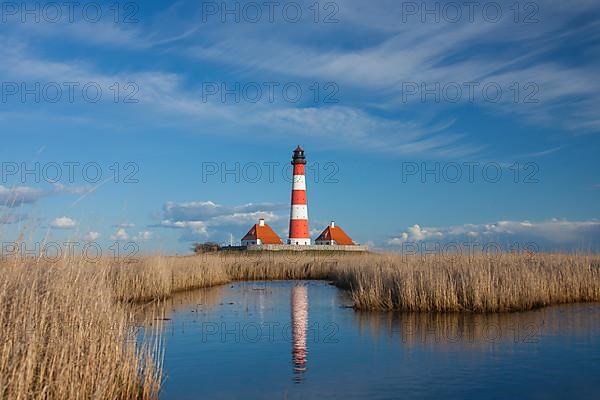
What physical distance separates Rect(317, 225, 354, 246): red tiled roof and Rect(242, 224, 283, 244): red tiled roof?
394 centimetres

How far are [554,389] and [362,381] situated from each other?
2.48 meters

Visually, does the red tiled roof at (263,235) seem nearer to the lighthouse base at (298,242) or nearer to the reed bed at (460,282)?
the lighthouse base at (298,242)

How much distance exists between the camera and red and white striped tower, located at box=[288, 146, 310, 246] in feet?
144

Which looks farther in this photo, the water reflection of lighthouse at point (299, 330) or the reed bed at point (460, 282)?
the reed bed at point (460, 282)

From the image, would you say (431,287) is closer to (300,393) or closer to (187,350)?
(187,350)

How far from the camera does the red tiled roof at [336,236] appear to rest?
50.9m

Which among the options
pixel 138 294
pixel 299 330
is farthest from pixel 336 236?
pixel 299 330

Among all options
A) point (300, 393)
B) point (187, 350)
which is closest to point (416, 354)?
point (300, 393)

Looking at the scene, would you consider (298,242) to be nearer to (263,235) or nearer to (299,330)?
(263,235)

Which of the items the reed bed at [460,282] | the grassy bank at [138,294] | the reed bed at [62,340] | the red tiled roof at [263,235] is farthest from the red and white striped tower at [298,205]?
the reed bed at [62,340]

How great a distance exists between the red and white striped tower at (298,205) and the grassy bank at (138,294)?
13.8 m

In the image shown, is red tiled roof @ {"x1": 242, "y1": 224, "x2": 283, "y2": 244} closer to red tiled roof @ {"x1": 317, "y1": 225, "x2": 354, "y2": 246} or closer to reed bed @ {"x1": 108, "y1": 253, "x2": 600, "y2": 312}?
red tiled roof @ {"x1": 317, "y1": 225, "x2": 354, "y2": 246}

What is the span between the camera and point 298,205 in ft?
144

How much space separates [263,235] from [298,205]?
7.41m
